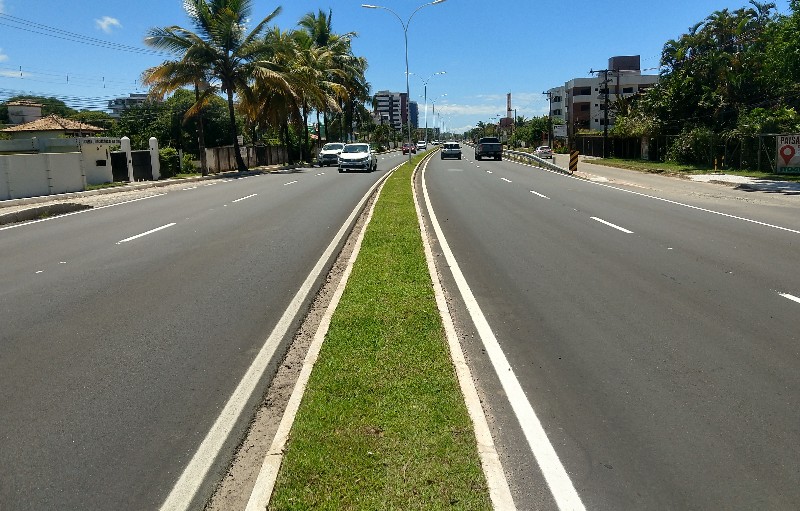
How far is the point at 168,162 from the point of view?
37750 mm

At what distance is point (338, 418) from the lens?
4461mm

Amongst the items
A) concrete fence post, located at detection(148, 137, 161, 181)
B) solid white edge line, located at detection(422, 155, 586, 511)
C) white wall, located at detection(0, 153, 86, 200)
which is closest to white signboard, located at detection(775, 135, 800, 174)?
solid white edge line, located at detection(422, 155, 586, 511)

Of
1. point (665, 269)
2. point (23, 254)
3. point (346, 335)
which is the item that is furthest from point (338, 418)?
point (23, 254)

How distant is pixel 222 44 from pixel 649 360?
3863 cm

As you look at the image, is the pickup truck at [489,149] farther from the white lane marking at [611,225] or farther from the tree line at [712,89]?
the white lane marking at [611,225]

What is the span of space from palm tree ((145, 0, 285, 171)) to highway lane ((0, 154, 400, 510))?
1040 inches

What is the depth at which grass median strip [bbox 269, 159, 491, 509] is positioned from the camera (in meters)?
3.58

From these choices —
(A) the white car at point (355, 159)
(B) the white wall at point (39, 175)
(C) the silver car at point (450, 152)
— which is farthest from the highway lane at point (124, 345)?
(C) the silver car at point (450, 152)

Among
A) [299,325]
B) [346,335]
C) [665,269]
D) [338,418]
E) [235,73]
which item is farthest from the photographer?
[235,73]

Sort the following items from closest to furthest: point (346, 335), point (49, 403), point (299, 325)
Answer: point (49, 403)
point (346, 335)
point (299, 325)

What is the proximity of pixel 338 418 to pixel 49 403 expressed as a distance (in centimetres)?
226

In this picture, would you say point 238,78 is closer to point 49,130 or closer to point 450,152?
point 49,130

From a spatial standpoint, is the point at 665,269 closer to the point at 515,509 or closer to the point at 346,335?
the point at 346,335

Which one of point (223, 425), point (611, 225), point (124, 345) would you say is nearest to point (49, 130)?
point (611, 225)
